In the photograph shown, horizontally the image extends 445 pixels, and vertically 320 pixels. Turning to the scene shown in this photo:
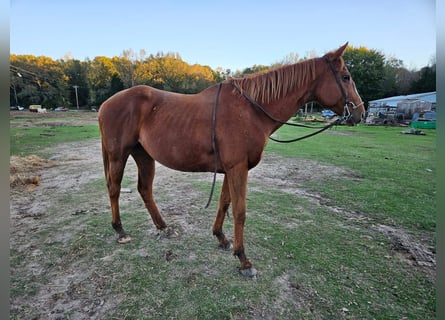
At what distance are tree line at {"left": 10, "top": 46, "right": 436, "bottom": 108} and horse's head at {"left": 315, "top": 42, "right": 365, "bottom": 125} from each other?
2848cm

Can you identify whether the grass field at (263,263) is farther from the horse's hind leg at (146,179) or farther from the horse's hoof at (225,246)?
the horse's hind leg at (146,179)

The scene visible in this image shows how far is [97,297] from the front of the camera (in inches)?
82.2

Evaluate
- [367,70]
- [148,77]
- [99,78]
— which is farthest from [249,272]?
[99,78]

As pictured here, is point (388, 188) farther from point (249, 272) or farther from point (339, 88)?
point (249, 272)

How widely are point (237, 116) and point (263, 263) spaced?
67.2 inches

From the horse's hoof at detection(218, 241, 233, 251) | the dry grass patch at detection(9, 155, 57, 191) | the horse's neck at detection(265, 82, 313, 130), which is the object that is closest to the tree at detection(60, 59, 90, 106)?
the dry grass patch at detection(9, 155, 57, 191)

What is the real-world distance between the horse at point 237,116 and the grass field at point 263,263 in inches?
17.1

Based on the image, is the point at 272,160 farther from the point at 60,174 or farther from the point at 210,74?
the point at 210,74

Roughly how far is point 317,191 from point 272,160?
3.18 m

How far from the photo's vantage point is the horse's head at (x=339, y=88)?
246cm

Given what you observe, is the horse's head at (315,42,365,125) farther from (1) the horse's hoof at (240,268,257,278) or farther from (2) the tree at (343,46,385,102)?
(2) the tree at (343,46,385,102)

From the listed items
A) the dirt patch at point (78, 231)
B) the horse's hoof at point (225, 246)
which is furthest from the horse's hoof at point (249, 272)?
the horse's hoof at point (225, 246)

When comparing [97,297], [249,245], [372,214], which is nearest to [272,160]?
[372,214]

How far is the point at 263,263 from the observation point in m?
2.63
